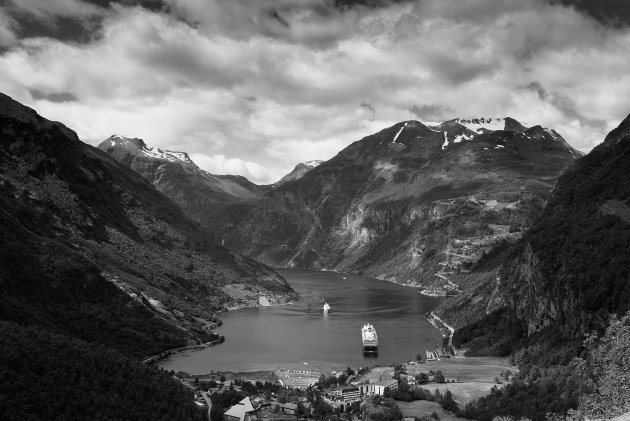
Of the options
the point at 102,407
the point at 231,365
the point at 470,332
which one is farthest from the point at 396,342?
the point at 102,407

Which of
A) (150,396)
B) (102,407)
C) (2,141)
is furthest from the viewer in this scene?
(2,141)

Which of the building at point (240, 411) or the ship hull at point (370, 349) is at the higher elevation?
the ship hull at point (370, 349)

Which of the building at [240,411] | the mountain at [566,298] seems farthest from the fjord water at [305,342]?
the building at [240,411]

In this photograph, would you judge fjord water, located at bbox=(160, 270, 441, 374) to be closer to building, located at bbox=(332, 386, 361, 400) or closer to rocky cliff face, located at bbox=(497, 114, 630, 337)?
rocky cliff face, located at bbox=(497, 114, 630, 337)

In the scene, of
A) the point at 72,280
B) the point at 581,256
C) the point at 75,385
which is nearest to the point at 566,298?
the point at 581,256

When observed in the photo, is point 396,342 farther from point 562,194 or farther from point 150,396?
point 150,396

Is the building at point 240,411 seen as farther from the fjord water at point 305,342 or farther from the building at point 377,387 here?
the fjord water at point 305,342

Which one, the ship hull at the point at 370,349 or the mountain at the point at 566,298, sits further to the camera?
the ship hull at the point at 370,349
